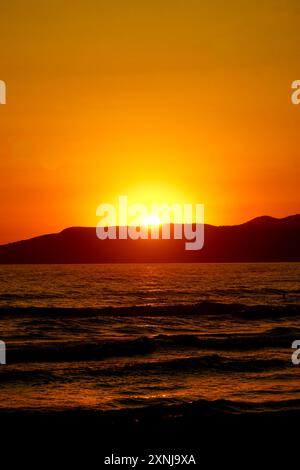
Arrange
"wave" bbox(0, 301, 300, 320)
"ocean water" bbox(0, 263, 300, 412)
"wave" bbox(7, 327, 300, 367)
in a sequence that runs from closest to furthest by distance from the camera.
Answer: "ocean water" bbox(0, 263, 300, 412)
"wave" bbox(7, 327, 300, 367)
"wave" bbox(0, 301, 300, 320)

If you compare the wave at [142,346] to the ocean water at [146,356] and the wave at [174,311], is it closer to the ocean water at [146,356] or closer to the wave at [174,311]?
the ocean water at [146,356]

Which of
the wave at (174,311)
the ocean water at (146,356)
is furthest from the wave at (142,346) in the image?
the wave at (174,311)

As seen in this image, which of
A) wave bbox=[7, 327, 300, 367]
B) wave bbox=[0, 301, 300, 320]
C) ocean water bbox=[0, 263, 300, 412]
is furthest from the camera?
wave bbox=[0, 301, 300, 320]

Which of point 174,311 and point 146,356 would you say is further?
point 174,311

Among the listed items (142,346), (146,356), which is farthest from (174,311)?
(146,356)

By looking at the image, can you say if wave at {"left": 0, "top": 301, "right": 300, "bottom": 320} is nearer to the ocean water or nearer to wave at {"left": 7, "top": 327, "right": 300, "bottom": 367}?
the ocean water

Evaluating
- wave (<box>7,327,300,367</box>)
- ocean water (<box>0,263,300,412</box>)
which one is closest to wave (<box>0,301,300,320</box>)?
ocean water (<box>0,263,300,412</box>)

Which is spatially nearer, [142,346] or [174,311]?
[142,346]

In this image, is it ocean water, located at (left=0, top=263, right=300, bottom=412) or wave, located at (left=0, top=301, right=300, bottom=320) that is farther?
wave, located at (left=0, top=301, right=300, bottom=320)

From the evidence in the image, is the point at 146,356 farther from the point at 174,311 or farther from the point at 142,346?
the point at 174,311

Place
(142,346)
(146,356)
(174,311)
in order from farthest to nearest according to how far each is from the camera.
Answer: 1. (174,311)
2. (142,346)
3. (146,356)

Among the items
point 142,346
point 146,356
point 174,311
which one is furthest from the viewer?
point 174,311

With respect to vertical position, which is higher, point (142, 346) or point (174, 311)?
point (142, 346)
